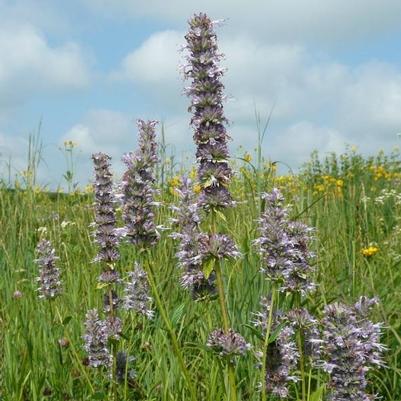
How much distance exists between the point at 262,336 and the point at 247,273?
1785 mm

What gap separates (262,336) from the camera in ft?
7.99

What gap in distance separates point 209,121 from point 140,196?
41 cm

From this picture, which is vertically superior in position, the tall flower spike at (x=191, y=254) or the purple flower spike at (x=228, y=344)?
the tall flower spike at (x=191, y=254)

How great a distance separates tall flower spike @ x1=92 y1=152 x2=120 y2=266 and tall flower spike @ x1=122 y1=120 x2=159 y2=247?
431 mm

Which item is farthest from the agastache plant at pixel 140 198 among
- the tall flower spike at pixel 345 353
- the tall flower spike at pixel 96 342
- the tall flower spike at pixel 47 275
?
the tall flower spike at pixel 47 275

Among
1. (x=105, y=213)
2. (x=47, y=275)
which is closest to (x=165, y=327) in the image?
(x=47, y=275)

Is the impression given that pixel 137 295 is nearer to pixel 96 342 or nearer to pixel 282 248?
pixel 96 342

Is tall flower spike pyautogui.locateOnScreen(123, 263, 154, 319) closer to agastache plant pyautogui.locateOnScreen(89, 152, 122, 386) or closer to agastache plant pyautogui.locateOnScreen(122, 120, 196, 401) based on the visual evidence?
agastache plant pyautogui.locateOnScreen(89, 152, 122, 386)

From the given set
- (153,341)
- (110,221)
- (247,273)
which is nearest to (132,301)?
(153,341)

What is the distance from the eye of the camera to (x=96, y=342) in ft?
10.6

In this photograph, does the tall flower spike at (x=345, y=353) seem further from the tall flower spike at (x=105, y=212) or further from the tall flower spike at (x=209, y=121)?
the tall flower spike at (x=105, y=212)

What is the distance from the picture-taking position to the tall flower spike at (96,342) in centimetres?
322

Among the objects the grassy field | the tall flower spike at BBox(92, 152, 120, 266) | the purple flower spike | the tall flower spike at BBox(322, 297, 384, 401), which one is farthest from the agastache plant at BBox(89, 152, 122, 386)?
the tall flower spike at BBox(322, 297, 384, 401)

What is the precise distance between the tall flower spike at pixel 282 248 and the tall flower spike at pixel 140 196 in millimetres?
394
